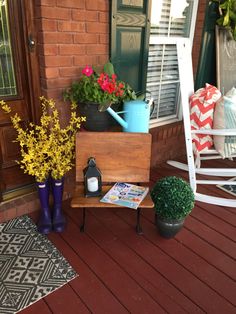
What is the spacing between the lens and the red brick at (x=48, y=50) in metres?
1.75

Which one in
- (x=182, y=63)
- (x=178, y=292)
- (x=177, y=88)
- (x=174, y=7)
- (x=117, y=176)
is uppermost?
(x=174, y=7)

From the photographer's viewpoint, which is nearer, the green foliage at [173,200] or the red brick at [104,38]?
the green foliage at [173,200]

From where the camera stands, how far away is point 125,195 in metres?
1.82

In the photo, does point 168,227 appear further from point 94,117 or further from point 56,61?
point 56,61

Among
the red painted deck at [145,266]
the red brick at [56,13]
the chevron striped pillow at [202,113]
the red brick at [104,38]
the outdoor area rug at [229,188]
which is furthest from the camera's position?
the outdoor area rug at [229,188]

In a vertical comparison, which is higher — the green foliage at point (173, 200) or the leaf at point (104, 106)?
the leaf at point (104, 106)

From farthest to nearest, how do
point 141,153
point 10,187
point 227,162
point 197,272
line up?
point 227,162, point 10,187, point 141,153, point 197,272

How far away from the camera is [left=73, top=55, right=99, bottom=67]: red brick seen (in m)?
1.92

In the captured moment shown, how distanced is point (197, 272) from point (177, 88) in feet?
6.57

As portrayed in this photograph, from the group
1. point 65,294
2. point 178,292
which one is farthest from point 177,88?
point 65,294

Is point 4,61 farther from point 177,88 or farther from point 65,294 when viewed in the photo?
point 177,88

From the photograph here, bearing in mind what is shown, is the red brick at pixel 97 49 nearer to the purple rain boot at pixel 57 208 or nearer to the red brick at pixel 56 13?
the red brick at pixel 56 13

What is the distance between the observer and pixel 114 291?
1464 mm

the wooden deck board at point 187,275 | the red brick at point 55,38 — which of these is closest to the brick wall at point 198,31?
the red brick at point 55,38
